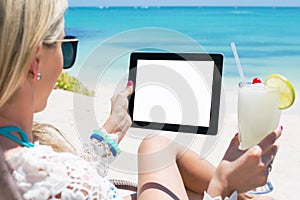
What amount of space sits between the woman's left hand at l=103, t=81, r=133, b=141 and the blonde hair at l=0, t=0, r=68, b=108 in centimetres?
88

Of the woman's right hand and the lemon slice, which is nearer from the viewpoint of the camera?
the woman's right hand

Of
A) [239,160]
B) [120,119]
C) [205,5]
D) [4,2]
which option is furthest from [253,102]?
[205,5]

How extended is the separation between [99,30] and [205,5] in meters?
10.3

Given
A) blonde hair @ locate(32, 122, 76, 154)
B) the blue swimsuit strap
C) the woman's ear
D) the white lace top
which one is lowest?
blonde hair @ locate(32, 122, 76, 154)

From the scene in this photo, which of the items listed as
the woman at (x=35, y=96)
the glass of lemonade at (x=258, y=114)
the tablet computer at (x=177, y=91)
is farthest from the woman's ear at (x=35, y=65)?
the tablet computer at (x=177, y=91)

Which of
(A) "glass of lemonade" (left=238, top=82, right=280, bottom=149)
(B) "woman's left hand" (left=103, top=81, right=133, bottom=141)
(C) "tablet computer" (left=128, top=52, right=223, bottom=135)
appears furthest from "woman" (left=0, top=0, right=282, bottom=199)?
(C) "tablet computer" (left=128, top=52, right=223, bottom=135)

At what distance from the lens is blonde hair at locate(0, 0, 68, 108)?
117 centimetres

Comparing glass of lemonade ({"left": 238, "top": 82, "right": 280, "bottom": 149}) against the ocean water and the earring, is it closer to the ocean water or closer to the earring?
the ocean water

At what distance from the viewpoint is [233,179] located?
5.19 feet

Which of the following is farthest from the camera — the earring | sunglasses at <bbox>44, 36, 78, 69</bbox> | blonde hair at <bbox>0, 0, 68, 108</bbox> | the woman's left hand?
the woman's left hand

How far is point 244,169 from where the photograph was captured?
61.5 inches

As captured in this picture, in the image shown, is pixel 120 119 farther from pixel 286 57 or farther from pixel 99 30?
pixel 99 30

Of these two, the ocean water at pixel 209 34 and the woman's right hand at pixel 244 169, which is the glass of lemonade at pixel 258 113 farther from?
the ocean water at pixel 209 34

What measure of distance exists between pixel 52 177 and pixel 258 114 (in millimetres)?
852
